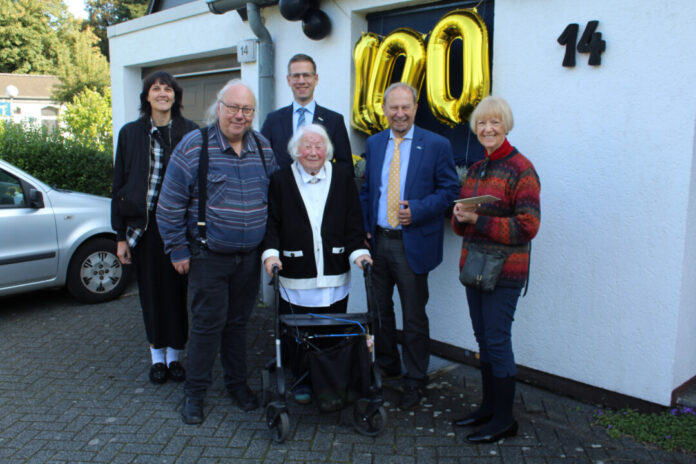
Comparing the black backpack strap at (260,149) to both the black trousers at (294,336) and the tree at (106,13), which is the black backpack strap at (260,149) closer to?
the black trousers at (294,336)

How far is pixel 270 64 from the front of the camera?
5.91 m

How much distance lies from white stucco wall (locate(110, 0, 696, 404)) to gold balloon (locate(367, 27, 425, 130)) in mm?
671

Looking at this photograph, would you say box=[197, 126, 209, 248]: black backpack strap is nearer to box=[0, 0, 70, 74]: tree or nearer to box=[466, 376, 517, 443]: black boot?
box=[466, 376, 517, 443]: black boot

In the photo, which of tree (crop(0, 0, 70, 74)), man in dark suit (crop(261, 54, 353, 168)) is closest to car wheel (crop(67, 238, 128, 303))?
man in dark suit (crop(261, 54, 353, 168))

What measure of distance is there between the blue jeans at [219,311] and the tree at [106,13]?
4532 centimetres

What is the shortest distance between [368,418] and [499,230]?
136 cm

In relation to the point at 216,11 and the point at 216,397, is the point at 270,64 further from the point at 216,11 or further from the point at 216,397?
the point at 216,397

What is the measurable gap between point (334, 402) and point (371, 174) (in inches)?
61.0

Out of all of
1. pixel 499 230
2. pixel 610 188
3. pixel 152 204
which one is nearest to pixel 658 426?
pixel 610 188

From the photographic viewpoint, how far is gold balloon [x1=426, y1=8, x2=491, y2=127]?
4117mm

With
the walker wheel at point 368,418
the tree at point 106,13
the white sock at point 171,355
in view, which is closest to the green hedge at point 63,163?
the white sock at point 171,355

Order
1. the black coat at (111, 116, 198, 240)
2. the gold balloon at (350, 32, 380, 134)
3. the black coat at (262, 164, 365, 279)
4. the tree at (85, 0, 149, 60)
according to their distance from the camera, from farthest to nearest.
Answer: the tree at (85, 0, 149, 60)
the gold balloon at (350, 32, 380, 134)
the black coat at (111, 116, 198, 240)
the black coat at (262, 164, 365, 279)

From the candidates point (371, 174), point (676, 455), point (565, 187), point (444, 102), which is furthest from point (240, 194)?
point (676, 455)

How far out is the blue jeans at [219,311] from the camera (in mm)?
3492
